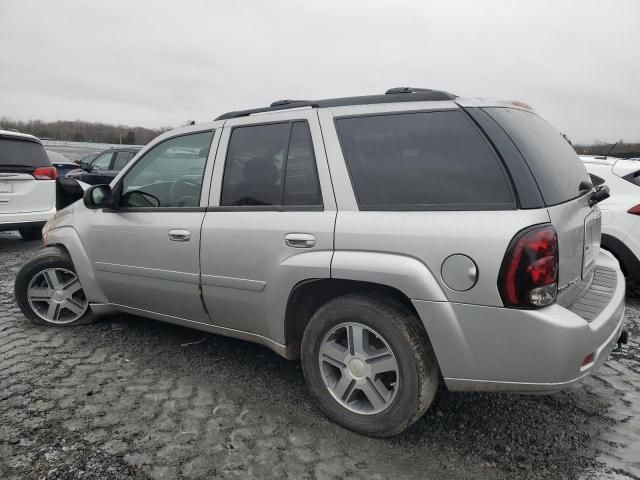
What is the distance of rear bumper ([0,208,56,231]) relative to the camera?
21.6 ft

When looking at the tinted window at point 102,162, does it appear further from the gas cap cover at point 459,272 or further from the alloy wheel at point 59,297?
the gas cap cover at point 459,272

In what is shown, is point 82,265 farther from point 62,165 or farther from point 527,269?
point 62,165

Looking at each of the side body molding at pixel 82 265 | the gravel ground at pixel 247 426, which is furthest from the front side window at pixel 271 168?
the side body molding at pixel 82 265

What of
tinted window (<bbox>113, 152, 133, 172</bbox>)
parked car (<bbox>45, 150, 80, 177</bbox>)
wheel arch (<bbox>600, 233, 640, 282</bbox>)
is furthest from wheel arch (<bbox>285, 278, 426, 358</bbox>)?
parked car (<bbox>45, 150, 80, 177</bbox>)

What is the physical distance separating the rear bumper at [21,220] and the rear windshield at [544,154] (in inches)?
266

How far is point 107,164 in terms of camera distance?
42.5 feet

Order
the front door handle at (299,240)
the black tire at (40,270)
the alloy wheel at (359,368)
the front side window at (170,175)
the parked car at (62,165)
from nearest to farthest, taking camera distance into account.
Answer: the alloy wheel at (359,368), the front door handle at (299,240), the front side window at (170,175), the black tire at (40,270), the parked car at (62,165)

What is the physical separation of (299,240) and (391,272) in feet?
1.92

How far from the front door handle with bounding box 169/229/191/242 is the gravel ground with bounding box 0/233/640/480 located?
3.12 feet

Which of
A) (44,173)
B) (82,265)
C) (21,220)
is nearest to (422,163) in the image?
(82,265)

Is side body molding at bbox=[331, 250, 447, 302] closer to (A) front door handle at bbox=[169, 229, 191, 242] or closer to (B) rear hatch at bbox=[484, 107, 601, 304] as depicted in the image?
(B) rear hatch at bbox=[484, 107, 601, 304]

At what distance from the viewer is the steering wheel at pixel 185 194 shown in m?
3.16

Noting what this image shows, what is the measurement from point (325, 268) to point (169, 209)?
1.37 m

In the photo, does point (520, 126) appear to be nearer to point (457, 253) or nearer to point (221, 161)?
point (457, 253)
